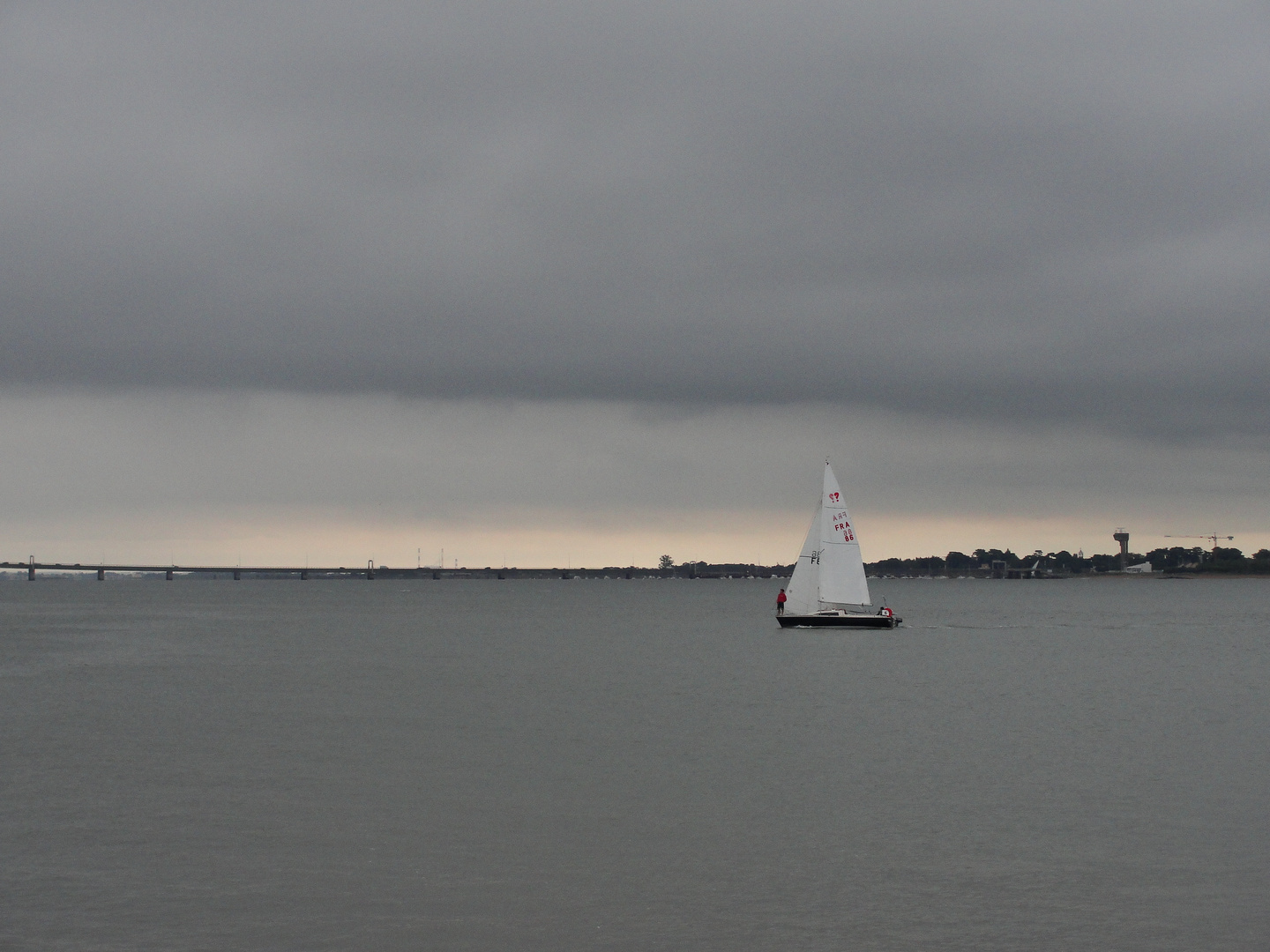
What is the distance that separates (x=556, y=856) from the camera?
29.1 m

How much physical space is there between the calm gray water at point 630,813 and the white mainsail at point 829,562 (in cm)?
2664

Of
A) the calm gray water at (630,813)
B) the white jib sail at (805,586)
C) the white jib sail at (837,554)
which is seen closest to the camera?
the calm gray water at (630,813)

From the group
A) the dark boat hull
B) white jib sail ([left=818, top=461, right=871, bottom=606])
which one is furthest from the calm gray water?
the dark boat hull

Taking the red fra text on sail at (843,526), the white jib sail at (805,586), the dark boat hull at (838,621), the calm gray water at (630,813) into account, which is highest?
the red fra text on sail at (843,526)

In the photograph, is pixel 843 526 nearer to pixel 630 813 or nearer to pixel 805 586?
pixel 805 586

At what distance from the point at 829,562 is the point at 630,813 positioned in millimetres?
73695

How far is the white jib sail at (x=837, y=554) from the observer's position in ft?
339

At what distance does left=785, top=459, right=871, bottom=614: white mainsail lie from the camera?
103m

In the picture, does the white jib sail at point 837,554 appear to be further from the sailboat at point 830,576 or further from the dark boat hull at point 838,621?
the dark boat hull at point 838,621

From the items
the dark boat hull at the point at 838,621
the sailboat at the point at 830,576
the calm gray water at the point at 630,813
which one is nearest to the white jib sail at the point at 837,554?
the sailboat at the point at 830,576

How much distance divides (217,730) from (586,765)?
1655 centimetres

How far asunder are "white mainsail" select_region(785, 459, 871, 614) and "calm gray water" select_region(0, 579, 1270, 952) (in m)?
26.6

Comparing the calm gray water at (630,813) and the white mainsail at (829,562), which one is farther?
the white mainsail at (829,562)

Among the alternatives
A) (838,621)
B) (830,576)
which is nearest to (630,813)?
(830,576)
